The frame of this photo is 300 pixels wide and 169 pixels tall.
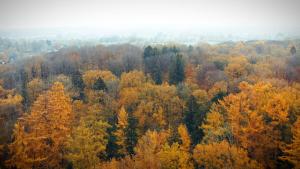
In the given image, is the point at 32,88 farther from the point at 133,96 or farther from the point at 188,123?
the point at 188,123

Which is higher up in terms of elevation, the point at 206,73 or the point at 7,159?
the point at 206,73

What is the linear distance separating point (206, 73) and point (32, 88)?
120ft

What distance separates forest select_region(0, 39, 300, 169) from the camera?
110 feet

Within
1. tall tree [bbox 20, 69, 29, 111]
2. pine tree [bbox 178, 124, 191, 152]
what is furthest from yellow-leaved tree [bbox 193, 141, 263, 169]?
tall tree [bbox 20, 69, 29, 111]

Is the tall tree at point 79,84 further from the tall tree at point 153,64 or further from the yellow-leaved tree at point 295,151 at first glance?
the yellow-leaved tree at point 295,151

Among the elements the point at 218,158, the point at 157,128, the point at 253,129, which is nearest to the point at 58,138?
the point at 157,128

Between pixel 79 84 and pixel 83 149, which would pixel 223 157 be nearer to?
pixel 83 149

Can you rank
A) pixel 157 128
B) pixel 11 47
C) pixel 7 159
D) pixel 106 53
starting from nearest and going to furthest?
pixel 7 159 < pixel 157 128 < pixel 106 53 < pixel 11 47

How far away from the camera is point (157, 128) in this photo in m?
46.9

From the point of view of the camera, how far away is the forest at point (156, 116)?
33500 millimetres

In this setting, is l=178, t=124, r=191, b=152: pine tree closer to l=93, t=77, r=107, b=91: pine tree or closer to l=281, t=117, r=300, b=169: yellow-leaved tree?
l=281, t=117, r=300, b=169: yellow-leaved tree

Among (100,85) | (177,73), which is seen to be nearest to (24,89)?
(100,85)

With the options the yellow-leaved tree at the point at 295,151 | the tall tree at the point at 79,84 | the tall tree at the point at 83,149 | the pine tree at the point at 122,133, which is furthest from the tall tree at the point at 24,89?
the yellow-leaved tree at the point at 295,151

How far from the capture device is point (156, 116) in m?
48.3
